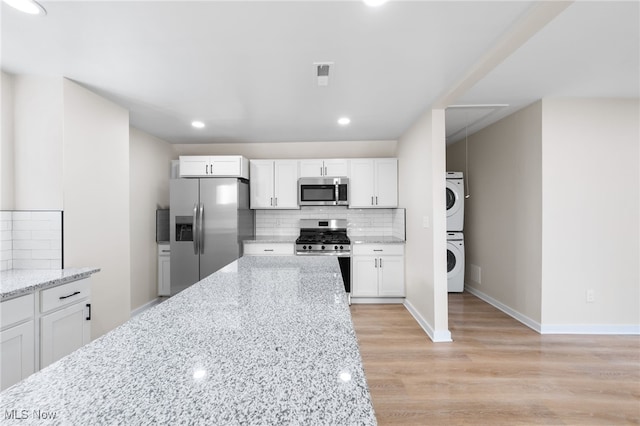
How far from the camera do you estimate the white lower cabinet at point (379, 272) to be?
4.15 metres

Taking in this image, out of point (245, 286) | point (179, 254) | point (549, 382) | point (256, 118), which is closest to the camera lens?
point (245, 286)

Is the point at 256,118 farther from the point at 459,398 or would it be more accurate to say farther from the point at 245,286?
the point at 459,398

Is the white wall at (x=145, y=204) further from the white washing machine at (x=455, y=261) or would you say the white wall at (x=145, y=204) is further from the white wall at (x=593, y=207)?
the white wall at (x=593, y=207)

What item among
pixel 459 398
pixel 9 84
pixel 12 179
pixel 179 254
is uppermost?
pixel 9 84

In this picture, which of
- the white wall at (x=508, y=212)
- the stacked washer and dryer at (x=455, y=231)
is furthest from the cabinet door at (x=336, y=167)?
the white wall at (x=508, y=212)

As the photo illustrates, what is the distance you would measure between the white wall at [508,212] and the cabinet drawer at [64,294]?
4.16 meters

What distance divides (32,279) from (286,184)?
299cm

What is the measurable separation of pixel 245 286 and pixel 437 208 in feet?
7.33

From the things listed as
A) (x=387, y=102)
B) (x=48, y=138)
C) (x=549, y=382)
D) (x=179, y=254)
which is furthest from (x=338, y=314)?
(x=179, y=254)

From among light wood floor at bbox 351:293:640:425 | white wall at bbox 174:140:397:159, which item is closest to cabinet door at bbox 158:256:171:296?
white wall at bbox 174:140:397:159

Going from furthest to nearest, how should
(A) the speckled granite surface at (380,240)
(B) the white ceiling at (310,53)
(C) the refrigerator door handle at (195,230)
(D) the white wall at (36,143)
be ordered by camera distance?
(A) the speckled granite surface at (380,240), (C) the refrigerator door handle at (195,230), (D) the white wall at (36,143), (B) the white ceiling at (310,53)

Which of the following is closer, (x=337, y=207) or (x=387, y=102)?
(x=387, y=102)

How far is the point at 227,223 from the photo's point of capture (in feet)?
13.0

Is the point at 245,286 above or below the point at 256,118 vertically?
below
